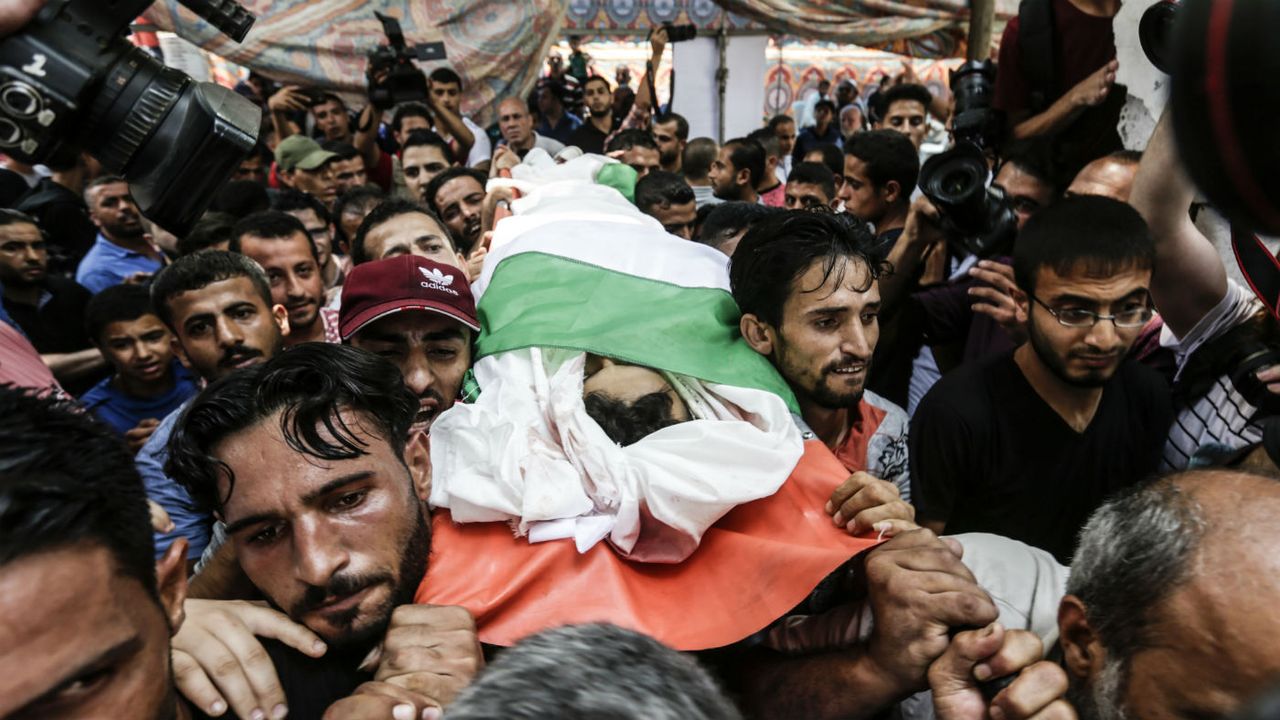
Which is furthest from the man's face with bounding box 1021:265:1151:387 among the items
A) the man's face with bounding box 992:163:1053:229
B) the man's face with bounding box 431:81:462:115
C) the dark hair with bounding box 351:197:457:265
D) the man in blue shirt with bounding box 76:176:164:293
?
the man's face with bounding box 431:81:462:115

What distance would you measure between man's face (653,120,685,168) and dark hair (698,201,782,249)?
313 centimetres

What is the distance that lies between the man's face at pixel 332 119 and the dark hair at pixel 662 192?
2.65 m

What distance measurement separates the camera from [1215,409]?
→ 6.59 ft

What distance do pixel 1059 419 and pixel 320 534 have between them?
172cm

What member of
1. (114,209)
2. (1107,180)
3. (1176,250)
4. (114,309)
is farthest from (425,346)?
(114,209)

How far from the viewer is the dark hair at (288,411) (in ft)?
4.74

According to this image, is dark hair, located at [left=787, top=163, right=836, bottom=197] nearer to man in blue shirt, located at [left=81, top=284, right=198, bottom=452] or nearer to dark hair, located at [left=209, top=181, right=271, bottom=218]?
dark hair, located at [left=209, top=181, right=271, bottom=218]

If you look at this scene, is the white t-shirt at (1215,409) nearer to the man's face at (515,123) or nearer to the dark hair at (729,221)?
the dark hair at (729,221)

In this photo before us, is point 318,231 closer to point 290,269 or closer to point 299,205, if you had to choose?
point 299,205

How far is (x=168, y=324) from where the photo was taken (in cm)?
257

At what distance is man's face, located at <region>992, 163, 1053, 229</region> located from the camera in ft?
9.87

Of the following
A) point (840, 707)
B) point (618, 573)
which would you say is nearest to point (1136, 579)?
point (840, 707)

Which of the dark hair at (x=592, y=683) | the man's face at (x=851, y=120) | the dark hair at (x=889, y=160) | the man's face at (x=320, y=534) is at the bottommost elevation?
the man's face at (x=320, y=534)

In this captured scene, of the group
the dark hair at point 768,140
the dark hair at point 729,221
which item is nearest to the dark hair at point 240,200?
the dark hair at point 729,221
